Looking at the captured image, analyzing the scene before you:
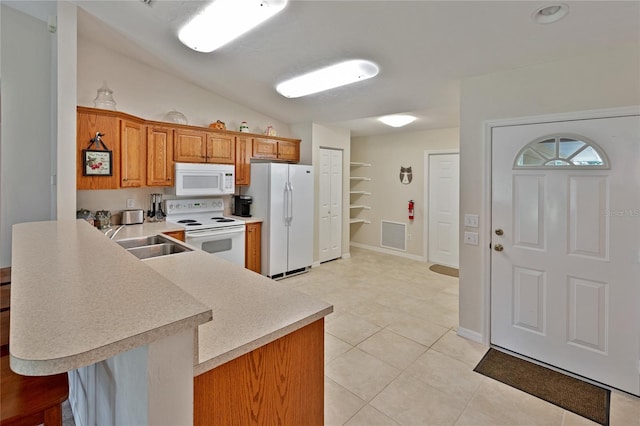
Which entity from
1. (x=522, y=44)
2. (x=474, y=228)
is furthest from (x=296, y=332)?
(x=522, y=44)

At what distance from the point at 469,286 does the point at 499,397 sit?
3.24 ft

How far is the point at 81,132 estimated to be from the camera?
3.09 meters

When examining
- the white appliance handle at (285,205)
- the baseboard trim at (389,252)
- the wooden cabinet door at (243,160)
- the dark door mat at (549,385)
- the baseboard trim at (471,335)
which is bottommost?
the dark door mat at (549,385)

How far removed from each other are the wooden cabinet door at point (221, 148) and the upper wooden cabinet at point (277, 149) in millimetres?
359

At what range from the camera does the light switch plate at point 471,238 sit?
2.88m

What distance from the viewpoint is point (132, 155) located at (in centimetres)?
350

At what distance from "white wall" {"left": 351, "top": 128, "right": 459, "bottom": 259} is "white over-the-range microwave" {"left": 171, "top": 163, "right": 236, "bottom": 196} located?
296 cm

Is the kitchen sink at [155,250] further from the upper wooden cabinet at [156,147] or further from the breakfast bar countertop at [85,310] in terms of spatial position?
the breakfast bar countertop at [85,310]

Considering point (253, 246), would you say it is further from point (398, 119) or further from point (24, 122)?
point (24, 122)

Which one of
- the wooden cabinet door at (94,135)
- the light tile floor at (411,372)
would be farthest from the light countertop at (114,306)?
the wooden cabinet door at (94,135)

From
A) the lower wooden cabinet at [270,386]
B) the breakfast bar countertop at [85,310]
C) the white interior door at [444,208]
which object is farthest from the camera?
the white interior door at [444,208]

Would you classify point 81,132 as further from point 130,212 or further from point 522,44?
point 522,44

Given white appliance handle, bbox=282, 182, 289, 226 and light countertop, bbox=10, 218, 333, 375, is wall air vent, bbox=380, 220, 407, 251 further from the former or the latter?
light countertop, bbox=10, 218, 333, 375

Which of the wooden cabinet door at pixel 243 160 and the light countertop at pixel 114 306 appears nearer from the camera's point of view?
the light countertop at pixel 114 306
